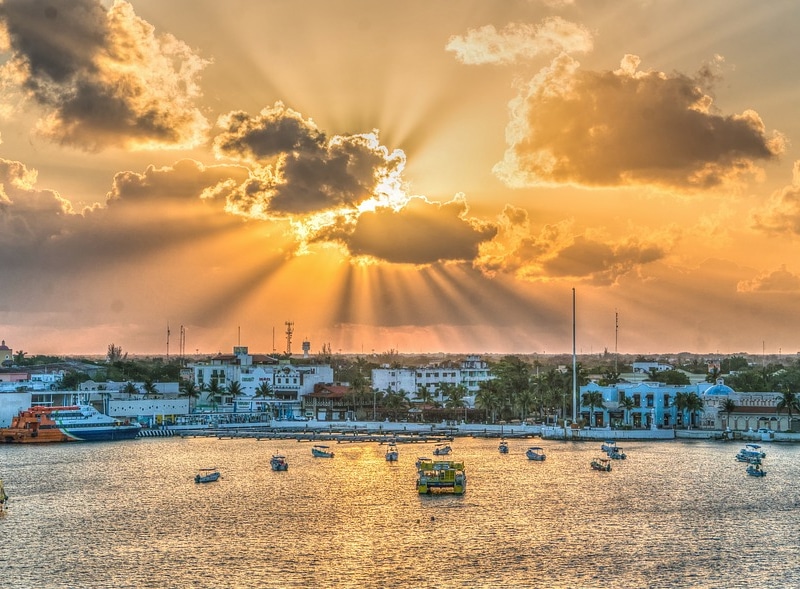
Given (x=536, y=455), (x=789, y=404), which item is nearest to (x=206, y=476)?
(x=536, y=455)

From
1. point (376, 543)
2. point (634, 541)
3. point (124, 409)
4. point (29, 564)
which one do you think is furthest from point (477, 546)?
point (124, 409)

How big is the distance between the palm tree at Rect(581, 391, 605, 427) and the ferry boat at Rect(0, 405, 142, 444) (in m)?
75.4

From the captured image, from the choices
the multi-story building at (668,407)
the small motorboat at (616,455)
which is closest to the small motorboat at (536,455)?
the small motorboat at (616,455)

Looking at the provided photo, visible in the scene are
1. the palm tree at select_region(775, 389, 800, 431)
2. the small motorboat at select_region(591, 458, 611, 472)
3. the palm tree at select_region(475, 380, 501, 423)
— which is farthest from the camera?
the palm tree at select_region(475, 380, 501, 423)

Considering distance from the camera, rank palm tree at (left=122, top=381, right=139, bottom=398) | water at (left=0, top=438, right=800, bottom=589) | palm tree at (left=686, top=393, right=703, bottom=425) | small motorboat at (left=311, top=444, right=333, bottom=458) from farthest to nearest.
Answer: palm tree at (left=122, top=381, right=139, bottom=398) → palm tree at (left=686, top=393, right=703, bottom=425) → small motorboat at (left=311, top=444, right=333, bottom=458) → water at (left=0, top=438, right=800, bottom=589)

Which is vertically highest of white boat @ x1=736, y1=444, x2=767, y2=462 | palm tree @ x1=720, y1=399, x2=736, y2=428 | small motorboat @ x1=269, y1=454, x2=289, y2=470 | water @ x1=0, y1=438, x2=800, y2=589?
palm tree @ x1=720, y1=399, x2=736, y2=428

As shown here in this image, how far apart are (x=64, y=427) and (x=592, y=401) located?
3404 inches

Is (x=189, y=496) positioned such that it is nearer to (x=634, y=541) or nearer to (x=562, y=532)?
(x=562, y=532)

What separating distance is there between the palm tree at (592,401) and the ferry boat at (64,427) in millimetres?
75446

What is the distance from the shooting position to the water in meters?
60.7

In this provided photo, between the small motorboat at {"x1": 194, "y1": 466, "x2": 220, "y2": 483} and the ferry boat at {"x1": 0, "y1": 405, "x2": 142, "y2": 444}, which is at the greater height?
the ferry boat at {"x1": 0, "y1": 405, "x2": 142, "y2": 444}

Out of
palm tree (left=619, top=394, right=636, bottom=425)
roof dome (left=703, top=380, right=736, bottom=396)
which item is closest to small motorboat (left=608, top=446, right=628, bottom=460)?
palm tree (left=619, top=394, right=636, bottom=425)

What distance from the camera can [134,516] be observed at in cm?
8138

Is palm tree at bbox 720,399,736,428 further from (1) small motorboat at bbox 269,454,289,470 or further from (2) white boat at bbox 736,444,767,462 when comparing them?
(1) small motorboat at bbox 269,454,289,470
